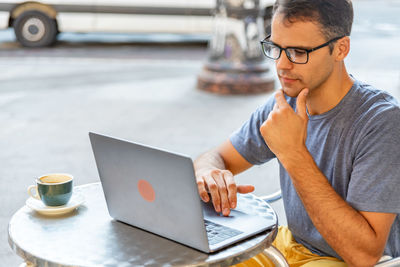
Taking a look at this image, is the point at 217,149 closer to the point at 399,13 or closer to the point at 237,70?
the point at 237,70

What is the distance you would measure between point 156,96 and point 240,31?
4.49 ft

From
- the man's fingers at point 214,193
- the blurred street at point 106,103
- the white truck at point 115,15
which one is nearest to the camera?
the man's fingers at point 214,193

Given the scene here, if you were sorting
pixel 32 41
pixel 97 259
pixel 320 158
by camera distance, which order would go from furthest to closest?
pixel 32 41 → pixel 320 158 → pixel 97 259

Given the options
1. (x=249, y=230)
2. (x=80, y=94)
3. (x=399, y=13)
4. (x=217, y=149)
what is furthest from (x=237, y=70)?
(x=399, y=13)

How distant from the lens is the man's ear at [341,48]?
197 cm

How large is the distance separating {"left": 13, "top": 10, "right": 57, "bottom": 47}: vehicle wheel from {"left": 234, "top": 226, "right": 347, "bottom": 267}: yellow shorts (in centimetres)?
846

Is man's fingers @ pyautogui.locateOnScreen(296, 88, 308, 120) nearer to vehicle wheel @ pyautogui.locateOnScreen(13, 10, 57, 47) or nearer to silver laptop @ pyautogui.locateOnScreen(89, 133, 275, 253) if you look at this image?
silver laptop @ pyautogui.locateOnScreen(89, 133, 275, 253)

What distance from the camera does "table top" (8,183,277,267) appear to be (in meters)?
1.60

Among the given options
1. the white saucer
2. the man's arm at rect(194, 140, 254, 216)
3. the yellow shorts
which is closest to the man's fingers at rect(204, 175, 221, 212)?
the man's arm at rect(194, 140, 254, 216)

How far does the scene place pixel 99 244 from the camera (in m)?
1.70

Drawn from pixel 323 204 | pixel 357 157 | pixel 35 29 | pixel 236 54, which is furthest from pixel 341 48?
pixel 35 29

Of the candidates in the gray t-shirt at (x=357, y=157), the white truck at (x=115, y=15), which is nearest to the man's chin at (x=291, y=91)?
the gray t-shirt at (x=357, y=157)

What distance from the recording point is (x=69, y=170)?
4.71m

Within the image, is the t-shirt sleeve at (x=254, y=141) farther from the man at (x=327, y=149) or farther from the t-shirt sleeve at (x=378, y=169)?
the t-shirt sleeve at (x=378, y=169)
